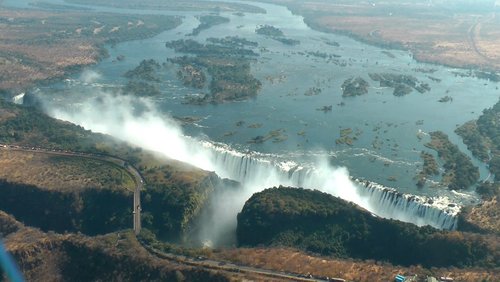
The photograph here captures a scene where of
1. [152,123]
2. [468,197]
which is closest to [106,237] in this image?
[152,123]

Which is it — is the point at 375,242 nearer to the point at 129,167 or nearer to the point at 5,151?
the point at 129,167

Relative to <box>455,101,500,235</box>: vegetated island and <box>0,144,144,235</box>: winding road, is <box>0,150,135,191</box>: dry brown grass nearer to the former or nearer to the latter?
<box>0,144,144,235</box>: winding road

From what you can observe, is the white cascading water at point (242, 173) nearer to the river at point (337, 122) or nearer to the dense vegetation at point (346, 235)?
the river at point (337, 122)

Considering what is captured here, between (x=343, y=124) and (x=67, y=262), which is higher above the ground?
(x=343, y=124)

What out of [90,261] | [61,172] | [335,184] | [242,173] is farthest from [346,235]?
[61,172]

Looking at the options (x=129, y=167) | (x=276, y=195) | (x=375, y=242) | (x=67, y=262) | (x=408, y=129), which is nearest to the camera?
(x=67, y=262)

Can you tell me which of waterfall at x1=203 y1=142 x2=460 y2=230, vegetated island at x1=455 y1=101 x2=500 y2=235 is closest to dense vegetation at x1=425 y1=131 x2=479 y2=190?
vegetated island at x1=455 y1=101 x2=500 y2=235

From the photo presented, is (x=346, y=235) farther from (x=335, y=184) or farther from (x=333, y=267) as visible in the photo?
(x=335, y=184)

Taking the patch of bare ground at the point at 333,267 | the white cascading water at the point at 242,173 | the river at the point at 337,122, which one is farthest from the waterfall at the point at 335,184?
the patch of bare ground at the point at 333,267
